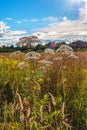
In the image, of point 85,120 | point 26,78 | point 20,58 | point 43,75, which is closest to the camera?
point 85,120

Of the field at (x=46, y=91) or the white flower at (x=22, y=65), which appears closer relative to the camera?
the field at (x=46, y=91)

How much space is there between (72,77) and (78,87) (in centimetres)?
41

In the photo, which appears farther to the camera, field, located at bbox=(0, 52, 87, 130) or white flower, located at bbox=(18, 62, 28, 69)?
white flower, located at bbox=(18, 62, 28, 69)

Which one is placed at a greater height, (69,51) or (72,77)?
(69,51)

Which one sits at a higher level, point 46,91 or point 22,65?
point 22,65

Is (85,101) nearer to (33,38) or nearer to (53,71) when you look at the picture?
(53,71)

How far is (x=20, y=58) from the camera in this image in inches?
270

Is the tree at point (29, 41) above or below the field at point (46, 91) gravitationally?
above

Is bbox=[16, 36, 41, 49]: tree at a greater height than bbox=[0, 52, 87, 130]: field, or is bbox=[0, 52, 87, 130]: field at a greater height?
bbox=[16, 36, 41, 49]: tree

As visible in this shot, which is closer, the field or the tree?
the field

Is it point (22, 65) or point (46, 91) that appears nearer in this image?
point (46, 91)

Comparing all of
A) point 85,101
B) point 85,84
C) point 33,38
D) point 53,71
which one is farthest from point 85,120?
point 33,38

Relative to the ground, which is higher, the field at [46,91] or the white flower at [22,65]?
the white flower at [22,65]

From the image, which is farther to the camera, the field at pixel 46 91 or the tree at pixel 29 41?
the tree at pixel 29 41
